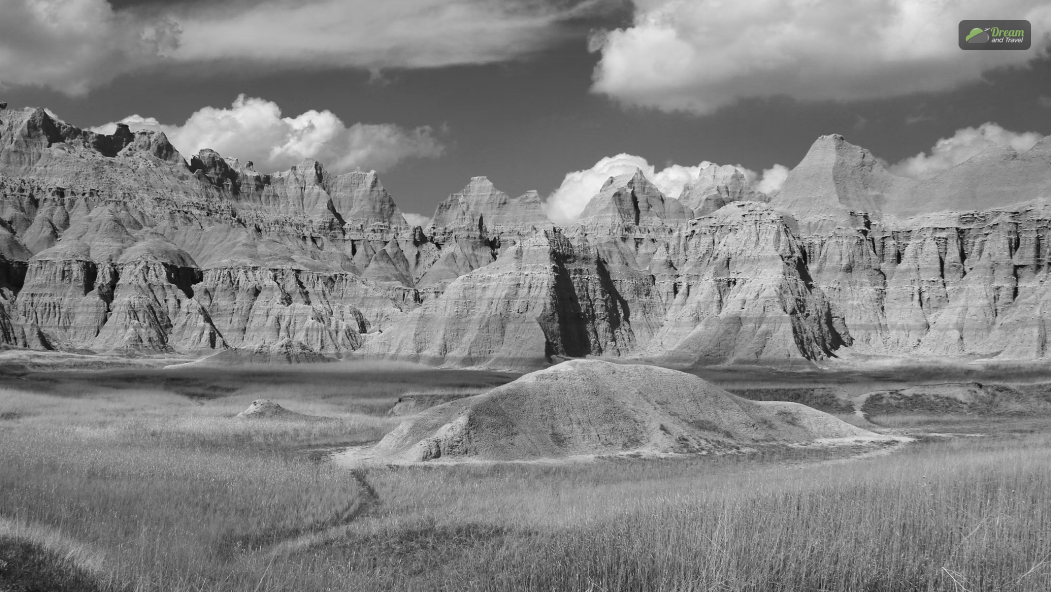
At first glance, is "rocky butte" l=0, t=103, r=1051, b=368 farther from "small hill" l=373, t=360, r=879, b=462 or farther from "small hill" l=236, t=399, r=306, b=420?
"small hill" l=373, t=360, r=879, b=462

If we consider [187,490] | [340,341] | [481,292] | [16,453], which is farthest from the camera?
[340,341]

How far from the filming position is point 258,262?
18775 cm

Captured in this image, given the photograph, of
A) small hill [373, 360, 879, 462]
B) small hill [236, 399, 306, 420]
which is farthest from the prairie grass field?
small hill [236, 399, 306, 420]

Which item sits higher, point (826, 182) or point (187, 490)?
point (826, 182)

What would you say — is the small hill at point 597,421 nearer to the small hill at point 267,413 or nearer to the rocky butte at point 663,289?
the small hill at point 267,413

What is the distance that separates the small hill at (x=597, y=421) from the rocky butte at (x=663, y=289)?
71999 millimetres

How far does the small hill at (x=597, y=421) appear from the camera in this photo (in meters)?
38.2

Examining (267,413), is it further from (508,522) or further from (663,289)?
(663,289)

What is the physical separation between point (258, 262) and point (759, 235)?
107m

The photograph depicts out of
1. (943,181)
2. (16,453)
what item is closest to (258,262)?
(943,181)

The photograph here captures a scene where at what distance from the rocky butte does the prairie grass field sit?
8951cm

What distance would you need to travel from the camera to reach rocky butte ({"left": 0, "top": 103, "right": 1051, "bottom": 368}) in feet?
421

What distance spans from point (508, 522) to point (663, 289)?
141m

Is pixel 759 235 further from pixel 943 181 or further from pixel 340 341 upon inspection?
pixel 340 341
